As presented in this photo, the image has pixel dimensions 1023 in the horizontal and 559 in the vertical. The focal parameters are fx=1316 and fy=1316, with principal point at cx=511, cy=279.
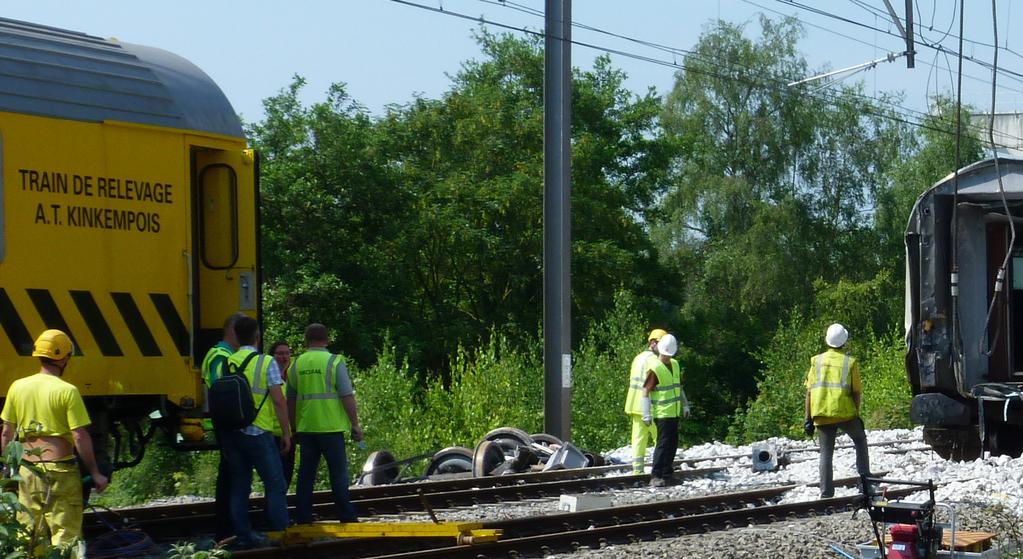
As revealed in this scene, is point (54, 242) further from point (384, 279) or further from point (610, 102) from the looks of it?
point (610, 102)

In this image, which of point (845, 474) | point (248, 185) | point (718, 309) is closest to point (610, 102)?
point (718, 309)

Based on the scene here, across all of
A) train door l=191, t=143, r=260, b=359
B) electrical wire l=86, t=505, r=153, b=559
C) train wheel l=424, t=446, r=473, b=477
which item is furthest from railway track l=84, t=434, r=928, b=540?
train door l=191, t=143, r=260, b=359

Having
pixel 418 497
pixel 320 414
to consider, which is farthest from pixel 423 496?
pixel 418 497

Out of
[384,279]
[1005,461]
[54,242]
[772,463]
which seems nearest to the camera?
[54,242]

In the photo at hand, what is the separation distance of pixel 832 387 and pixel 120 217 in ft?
21.9

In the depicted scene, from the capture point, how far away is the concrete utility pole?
59.7ft

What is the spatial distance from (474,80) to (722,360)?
41.3 feet

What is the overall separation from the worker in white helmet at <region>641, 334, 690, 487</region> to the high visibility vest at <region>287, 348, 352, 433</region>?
4.78 metres

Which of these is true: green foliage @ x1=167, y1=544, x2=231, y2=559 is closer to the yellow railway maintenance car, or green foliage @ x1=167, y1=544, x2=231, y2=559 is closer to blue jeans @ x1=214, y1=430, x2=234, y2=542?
the yellow railway maintenance car

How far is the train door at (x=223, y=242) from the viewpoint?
426 inches

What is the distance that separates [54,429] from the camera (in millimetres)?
7852

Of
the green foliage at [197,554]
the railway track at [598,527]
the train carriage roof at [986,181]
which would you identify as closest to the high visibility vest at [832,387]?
the railway track at [598,527]

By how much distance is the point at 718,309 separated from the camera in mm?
45312

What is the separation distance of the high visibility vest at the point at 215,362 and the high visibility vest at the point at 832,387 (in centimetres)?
565
